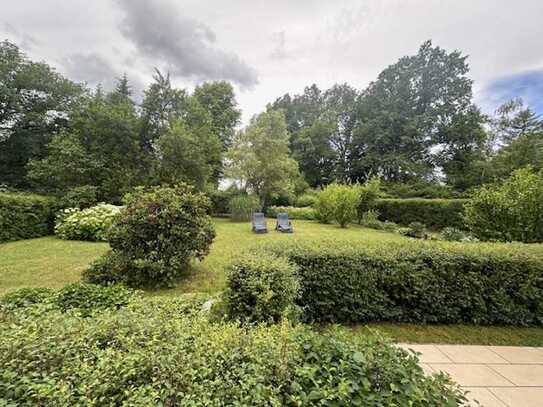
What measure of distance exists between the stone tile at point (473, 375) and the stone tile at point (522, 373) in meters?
0.08

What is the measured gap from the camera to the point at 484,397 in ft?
7.11

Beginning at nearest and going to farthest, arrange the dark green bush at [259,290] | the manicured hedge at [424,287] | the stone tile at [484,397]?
the stone tile at [484,397] < the dark green bush at [259,290] < the manicured hedge at [424,287]

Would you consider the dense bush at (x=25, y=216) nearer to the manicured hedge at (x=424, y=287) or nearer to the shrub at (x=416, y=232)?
the manicured hedge at (x=424, y=287)

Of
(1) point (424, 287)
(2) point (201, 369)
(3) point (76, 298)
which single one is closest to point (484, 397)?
(1) point (424, 287)

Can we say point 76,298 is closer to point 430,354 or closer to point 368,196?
point 430,354

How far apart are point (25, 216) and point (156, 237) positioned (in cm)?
694

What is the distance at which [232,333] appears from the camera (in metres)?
1.66

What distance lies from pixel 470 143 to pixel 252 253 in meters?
30.2

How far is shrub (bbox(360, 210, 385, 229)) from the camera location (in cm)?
1323

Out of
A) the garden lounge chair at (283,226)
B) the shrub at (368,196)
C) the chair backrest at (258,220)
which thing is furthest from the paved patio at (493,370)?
the shrub at (368,196)

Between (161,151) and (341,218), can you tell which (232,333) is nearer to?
(341,218)

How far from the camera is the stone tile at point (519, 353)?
8.99 feet

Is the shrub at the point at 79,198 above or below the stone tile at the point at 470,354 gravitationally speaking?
above

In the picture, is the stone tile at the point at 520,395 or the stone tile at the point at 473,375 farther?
the stone tile at the point at 473,375
